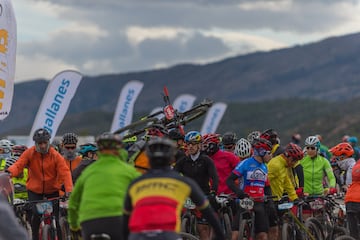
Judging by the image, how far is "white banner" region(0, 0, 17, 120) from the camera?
56.2 ft

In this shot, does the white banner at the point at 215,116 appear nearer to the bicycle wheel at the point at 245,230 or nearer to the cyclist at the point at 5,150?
the cyclist at the point at 5,150

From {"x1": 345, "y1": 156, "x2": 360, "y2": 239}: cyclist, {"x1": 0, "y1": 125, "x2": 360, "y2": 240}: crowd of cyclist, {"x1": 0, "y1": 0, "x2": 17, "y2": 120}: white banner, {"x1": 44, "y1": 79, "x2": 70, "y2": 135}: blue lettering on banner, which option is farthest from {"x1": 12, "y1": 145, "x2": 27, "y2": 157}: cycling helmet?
{"x1": 44, "y1": 79, "x2": 70, "y2": 135}: blue lettering on banner

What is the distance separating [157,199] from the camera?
8.16 metres

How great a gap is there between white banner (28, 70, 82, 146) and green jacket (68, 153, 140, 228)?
1611cm

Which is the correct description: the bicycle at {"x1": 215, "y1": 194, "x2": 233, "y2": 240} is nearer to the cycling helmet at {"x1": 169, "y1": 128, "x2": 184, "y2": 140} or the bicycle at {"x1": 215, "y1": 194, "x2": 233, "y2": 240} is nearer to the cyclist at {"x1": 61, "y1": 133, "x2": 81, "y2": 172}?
the cycling helmet at {"x1": 169, "y1": 128, "x2": 184, "y2": 140}

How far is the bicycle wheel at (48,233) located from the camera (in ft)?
46.6

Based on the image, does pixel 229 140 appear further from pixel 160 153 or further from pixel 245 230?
pixel 160 153

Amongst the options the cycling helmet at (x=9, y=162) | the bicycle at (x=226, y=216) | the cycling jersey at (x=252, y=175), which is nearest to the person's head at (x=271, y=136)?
the bicycle at (x=226, y=216)

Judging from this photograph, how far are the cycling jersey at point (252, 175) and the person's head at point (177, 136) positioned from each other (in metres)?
1.09

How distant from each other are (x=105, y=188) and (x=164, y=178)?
0.97 m

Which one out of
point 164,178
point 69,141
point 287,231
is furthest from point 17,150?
point 164,178

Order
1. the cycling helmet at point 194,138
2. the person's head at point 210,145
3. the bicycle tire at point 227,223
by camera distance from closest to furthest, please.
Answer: the cycling helmet at point 194,138
the bicycle tire at point 227,223
the person's head at point 210,145

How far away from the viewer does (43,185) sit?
14914 mm

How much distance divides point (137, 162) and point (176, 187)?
3753 mm
